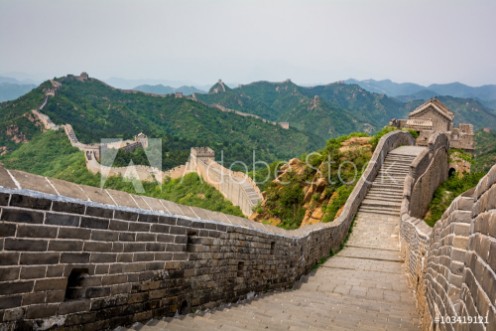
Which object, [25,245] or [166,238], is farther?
[166,238]

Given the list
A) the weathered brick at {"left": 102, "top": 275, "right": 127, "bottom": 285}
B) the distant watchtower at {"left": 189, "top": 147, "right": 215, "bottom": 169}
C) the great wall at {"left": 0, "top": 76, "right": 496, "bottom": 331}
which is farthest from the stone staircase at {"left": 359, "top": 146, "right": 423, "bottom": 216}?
the distant watchtower at {"left": 189, "top": 147, "right": 215, "bottom": 169}

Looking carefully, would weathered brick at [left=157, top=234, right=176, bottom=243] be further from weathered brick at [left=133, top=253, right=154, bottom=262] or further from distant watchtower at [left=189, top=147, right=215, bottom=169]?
distant watchtower at [left=189, top=147, right=215, bottom=169]

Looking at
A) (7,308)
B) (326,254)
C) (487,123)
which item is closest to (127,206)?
(7,308)

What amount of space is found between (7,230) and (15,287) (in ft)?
1.34

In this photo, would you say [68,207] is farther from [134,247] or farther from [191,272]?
[191,272]

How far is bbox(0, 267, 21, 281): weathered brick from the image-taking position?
9.98ft

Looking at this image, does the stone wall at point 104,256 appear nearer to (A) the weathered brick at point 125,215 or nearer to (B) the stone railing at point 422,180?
(A) the weathered brick at point 125,215

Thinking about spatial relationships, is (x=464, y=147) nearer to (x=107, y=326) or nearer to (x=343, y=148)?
(x=343, y=148)

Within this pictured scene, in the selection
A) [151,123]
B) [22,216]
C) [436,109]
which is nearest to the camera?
[22,216]

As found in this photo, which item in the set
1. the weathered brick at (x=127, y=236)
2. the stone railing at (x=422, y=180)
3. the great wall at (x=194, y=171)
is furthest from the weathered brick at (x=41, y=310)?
the great wall at (x=194, y=171)

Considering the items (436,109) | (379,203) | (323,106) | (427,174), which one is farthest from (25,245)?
(323,106)

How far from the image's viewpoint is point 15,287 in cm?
313

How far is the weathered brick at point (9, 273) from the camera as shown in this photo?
9.98ft

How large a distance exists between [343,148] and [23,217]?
17.2 meters
